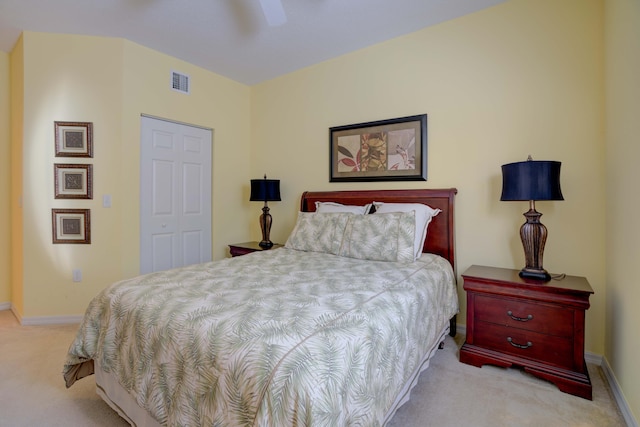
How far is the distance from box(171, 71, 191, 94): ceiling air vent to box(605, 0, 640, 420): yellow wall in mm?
3717

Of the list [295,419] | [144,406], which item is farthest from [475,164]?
[144,406]

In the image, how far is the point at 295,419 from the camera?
2.78 feet

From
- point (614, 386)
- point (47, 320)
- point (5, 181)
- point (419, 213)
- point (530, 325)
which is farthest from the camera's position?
point (5, 181)

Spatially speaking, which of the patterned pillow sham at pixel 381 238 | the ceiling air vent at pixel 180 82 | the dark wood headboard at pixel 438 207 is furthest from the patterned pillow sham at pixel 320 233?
the ceiling air vent at pixel 180 82

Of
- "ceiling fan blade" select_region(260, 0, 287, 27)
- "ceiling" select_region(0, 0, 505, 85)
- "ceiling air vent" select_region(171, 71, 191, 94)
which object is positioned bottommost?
"ceiling fan blade" select_region(260, 0, 287, 27)

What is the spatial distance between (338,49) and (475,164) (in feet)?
5.94

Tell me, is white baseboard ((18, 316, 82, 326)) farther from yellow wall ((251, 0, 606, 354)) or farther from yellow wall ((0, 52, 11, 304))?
yellow wall ((251, 0, 606, 354))

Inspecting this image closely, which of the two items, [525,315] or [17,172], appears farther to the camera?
[17,172]

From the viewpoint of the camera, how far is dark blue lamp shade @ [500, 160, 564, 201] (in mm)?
1985

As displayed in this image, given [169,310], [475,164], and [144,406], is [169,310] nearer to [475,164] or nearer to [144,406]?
[144,406]

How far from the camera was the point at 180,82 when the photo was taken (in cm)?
354

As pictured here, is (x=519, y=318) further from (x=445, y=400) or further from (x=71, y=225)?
(x=71, y=225)

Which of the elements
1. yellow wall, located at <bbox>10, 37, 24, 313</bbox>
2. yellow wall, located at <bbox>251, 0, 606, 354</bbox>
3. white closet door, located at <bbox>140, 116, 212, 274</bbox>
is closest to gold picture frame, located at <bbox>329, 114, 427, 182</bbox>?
yellow wall, located at <bbox>251, 0, 606, 354</bbox>

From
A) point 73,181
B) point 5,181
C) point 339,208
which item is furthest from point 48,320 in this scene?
point 339,208
